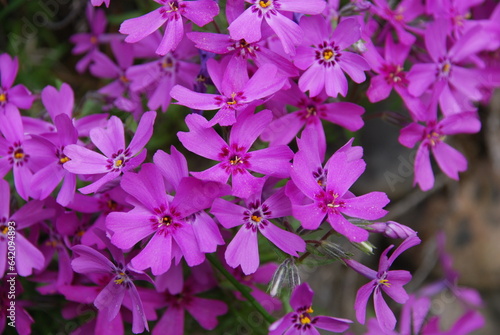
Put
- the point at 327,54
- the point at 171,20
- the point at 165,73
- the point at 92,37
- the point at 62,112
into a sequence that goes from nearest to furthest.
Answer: the point at 171,20 → the point at 327,54 → the point at 62,112 → the point at 165,73 → the point at 92,37

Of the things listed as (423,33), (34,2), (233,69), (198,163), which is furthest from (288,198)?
(34,2)

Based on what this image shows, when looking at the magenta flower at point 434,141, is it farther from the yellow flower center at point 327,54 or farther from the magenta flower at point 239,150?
the magenta flower at point 239,150

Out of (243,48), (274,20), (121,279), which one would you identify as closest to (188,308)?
(121,279)

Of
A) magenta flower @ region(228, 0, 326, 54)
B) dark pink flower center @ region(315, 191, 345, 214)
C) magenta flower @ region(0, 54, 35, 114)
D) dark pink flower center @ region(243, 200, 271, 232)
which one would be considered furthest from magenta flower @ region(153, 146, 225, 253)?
magenta flower @ region(0, 54, 35, 114)

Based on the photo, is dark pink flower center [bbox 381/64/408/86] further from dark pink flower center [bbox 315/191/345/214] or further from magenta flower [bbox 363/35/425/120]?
dark pink flower center [bbox 315/191/345/214]

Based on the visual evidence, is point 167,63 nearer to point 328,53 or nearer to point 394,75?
point 328,53

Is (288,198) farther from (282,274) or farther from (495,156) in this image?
(495,156)
